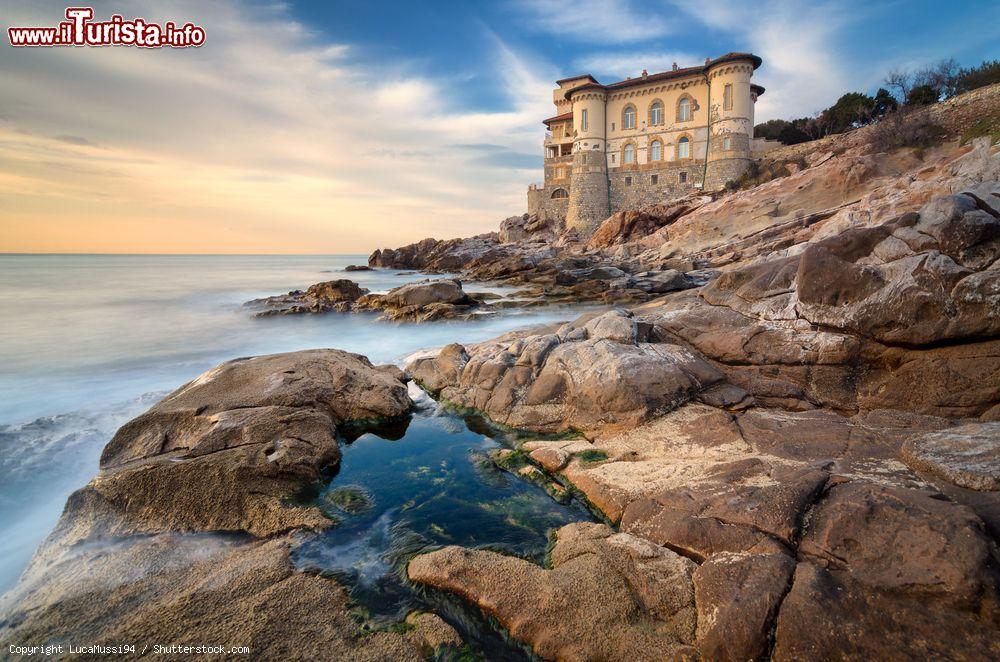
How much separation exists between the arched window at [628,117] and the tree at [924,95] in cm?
2154

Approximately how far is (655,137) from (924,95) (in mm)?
19838

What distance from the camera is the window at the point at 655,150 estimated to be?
152 feet

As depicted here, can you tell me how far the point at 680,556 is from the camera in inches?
152

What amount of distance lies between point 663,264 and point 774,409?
74.8 feet

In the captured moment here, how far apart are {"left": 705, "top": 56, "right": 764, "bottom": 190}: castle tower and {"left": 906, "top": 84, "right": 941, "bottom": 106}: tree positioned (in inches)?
448

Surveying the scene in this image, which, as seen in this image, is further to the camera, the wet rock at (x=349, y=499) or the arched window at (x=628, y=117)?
the arched window at (x=628, y=117)

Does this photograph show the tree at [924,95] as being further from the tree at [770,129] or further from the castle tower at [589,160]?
the castle tower at [589,160]

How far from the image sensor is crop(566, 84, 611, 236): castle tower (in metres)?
48.1

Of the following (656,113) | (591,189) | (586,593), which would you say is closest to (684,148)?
(656,113)

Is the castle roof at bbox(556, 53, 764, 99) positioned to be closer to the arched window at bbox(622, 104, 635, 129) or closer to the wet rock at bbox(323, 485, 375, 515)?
the arched window at bbox(622, 104, 635, 129)

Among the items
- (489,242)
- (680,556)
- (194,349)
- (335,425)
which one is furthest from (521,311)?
(489,242)

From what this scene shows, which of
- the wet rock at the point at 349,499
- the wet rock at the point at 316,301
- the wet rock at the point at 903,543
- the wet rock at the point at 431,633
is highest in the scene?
the wet rock at the point at 316,301

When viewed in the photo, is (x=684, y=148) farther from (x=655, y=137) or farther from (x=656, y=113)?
(x=656, y=113)

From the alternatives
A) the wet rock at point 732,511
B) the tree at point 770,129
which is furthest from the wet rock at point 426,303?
the tree at point 770,129
